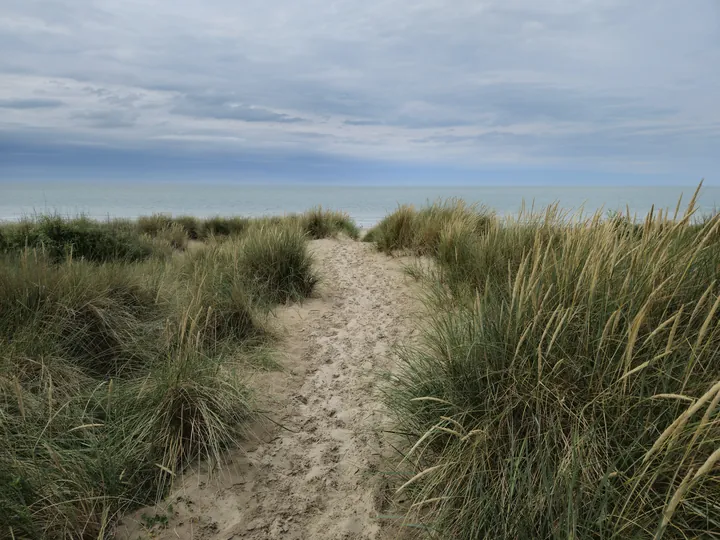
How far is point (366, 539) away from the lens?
2.27 metres

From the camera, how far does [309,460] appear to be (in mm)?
2943

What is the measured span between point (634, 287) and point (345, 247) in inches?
323

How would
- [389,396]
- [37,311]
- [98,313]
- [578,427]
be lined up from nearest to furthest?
[578,427]
[389,396]
[37,311]
[98,313]

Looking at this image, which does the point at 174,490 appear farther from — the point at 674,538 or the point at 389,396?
the point at 674,538

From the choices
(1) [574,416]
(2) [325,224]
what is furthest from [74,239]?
(1) [574,416]

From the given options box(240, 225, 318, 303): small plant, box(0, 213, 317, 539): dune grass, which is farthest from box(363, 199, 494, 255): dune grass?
box(0, 213, 317, 539): dune grass

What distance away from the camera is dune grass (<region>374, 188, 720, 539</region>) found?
164 cm

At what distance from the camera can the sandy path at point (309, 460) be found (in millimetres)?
2379

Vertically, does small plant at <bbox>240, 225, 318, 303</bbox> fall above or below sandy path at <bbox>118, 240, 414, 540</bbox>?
above

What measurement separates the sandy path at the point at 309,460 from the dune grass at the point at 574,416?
40 cm

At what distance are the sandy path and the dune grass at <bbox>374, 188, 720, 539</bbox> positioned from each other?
1.30 ft

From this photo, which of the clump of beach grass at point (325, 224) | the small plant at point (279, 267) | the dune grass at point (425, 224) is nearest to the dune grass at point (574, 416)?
the small plant at point (279, 267)

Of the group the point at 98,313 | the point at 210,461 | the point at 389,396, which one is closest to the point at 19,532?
the point at 210,461

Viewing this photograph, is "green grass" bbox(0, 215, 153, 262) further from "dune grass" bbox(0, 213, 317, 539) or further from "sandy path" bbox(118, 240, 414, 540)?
"sandy path" bbox(118, 240, 414, 540)
